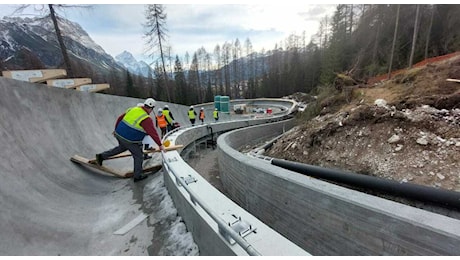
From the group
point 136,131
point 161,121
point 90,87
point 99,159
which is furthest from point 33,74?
point 136,131

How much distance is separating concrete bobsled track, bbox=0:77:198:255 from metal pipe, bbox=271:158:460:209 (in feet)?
12.7

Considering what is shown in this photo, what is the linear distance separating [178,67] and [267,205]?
45.4 metres

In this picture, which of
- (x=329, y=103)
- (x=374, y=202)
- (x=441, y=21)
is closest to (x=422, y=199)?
(x=374, y=202)

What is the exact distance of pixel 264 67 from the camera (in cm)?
6481

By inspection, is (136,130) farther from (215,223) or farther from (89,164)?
(215,223)

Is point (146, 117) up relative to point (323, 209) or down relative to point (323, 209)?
up

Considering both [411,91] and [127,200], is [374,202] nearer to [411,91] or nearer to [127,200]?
[127,200]

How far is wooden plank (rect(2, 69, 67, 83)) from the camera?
5770mm

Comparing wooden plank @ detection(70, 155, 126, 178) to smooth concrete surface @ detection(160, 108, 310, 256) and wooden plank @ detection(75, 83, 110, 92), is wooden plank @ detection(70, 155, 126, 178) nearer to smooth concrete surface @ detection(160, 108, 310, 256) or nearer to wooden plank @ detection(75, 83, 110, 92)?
smooth concrete surface @ detection(160, 108, 310, 256)

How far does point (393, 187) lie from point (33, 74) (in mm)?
9449

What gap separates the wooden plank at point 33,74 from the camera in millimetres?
5770

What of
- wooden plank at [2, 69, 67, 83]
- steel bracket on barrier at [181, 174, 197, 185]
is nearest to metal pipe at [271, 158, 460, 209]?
steel bracket on barrier at [181, 174, 197, 185]

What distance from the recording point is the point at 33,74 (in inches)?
241

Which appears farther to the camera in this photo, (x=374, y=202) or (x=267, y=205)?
(x=267, y=205)
